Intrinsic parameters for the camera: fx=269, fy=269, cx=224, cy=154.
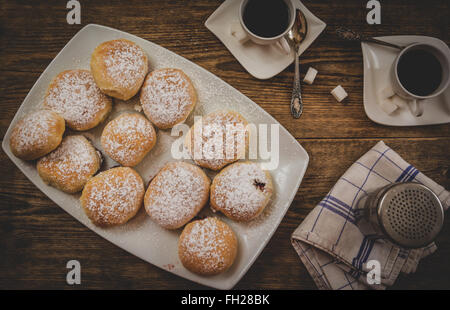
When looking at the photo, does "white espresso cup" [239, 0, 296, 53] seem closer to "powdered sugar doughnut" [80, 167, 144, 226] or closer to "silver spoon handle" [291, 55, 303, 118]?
"silver spoon handle" [291, 55, 303, 118]

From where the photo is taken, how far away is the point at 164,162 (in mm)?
1064

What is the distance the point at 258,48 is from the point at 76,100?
0.72 m

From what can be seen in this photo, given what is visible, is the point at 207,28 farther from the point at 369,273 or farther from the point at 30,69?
the point at 369,273

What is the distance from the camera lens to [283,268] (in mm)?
1085

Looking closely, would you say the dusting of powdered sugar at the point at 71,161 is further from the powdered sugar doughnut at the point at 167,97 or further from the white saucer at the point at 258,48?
the white saucer at the point at 258,48

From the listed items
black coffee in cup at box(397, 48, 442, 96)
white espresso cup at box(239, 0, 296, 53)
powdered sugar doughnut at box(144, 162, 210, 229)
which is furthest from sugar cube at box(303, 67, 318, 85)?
powdered sugar doughnut at box(144, 162, 210, 229)

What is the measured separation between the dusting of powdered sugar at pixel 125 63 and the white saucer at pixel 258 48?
306mm

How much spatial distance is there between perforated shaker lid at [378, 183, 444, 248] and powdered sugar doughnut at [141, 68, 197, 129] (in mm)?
770

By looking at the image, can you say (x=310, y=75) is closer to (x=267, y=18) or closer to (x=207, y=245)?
(x=267, y=18)

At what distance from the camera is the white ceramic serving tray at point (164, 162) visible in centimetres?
101

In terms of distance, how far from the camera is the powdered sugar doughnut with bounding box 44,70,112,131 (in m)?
0.99

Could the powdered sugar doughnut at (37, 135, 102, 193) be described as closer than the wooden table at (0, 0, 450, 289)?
Yes

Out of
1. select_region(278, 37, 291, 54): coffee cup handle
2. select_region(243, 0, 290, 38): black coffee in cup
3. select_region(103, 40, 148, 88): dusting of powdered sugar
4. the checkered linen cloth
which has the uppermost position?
select_region(243, 0, 290, 38): black coffee in cup
